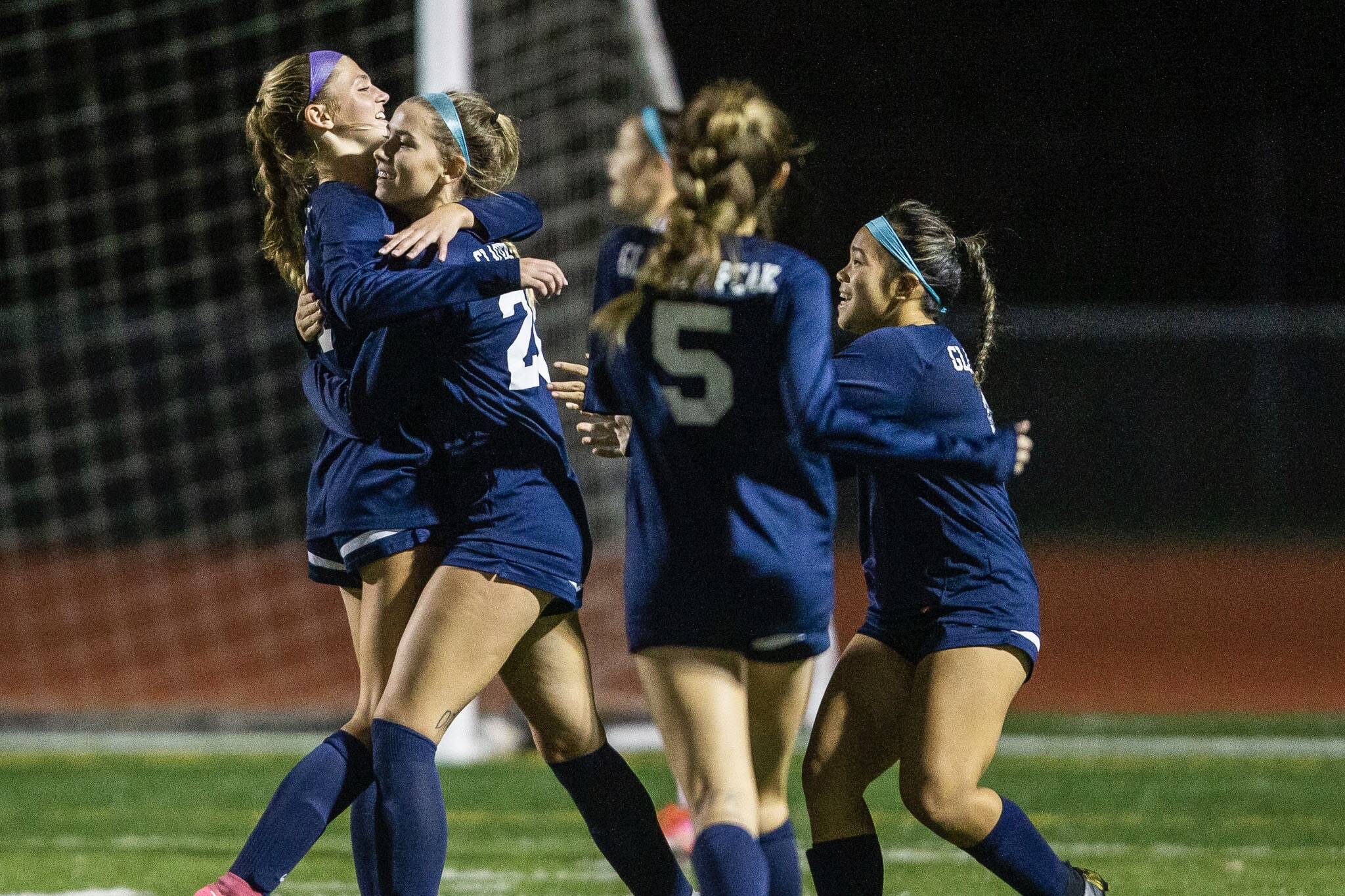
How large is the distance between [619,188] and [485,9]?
354cm

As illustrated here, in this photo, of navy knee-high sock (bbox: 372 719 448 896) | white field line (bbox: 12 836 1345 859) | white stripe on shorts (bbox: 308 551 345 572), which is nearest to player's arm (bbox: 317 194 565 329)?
white stripe on shorts (bbox: 308 551 345 572)

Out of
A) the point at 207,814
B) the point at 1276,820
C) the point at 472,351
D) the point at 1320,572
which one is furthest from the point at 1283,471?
the point at 472,351

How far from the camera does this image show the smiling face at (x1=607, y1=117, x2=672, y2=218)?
4414mm

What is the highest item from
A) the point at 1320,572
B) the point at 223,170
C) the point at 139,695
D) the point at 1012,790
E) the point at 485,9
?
the point at 485,9

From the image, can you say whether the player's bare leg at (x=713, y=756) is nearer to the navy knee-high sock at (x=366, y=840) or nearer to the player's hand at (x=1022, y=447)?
the player's hand at (x=1022, y=447)

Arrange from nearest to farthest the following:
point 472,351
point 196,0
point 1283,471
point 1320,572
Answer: point 472,351 → point 1320,572 → point 1283,471 → point 196,0

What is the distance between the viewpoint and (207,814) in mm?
5812

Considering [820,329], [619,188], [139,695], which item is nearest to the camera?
[820,329]

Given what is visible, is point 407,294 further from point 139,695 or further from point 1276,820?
point 139,695

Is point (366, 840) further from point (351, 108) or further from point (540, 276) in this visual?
point (351, 108)

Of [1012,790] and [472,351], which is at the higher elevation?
[472,351]

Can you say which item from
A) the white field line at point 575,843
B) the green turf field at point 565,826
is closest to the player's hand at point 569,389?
the green turf field at point 565,826

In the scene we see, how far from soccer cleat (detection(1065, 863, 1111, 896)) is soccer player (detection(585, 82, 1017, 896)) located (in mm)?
907

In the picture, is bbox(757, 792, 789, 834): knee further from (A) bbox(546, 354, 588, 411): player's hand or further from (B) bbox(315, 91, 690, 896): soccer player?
(A) bbox(546, 354, 588, 411): player's hand
